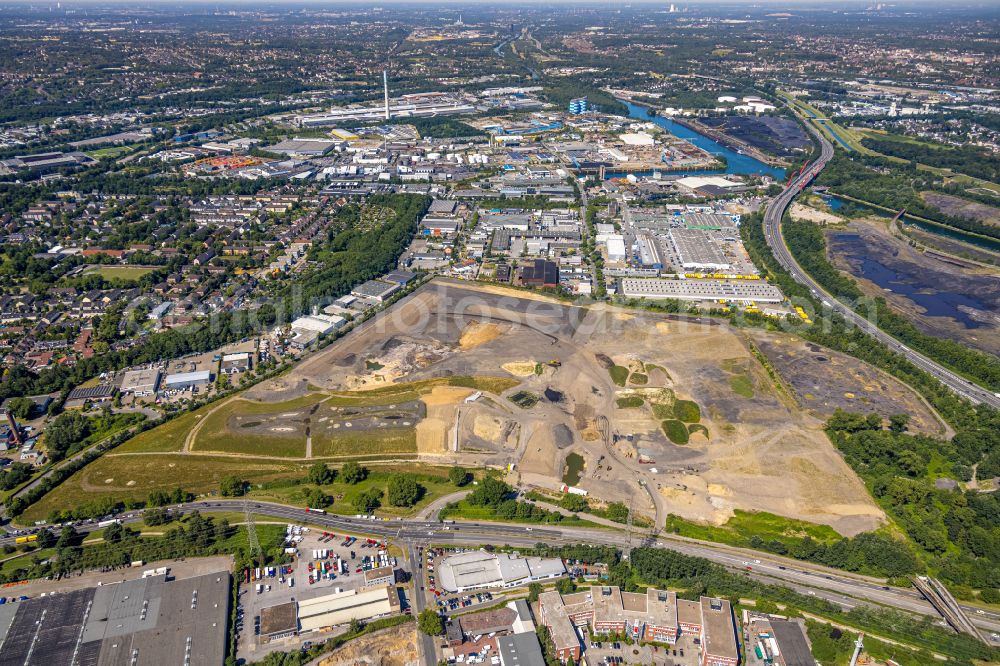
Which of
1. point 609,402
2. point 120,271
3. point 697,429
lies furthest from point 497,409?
point 120,271

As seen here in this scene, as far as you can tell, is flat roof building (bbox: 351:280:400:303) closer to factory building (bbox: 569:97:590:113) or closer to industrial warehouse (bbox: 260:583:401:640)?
industrial warehouse (bbox: 260:583:401:640)

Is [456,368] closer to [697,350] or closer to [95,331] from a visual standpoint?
[697,350]

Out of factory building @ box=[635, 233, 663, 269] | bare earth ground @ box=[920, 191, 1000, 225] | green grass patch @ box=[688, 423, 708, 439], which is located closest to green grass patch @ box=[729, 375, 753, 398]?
green grass patch @ box=[688, 423, 708, 439]

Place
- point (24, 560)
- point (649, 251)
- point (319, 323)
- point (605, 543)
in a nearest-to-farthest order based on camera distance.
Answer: point (24, 560) < point (605, 543) < point (319, 323) < point (649, 251)

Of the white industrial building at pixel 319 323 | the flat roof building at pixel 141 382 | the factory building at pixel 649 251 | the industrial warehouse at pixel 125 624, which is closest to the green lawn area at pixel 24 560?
the industrial warehouse at pixel 125 624

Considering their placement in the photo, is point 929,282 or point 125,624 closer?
point 125,624

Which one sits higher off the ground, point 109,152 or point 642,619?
point 109,152

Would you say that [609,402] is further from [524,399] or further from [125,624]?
[125,624]

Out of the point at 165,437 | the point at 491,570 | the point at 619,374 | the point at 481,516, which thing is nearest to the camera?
the point at 491,570

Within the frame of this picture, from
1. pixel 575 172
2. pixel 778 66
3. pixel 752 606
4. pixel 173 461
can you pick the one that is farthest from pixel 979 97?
pixel 173 461
